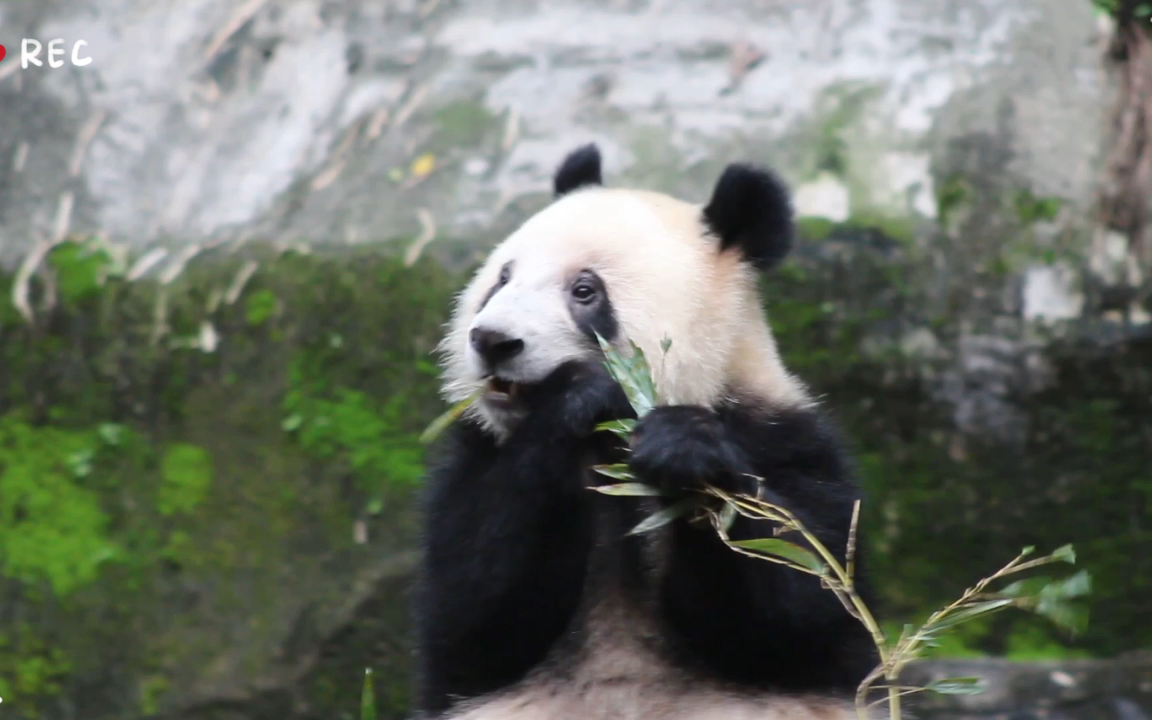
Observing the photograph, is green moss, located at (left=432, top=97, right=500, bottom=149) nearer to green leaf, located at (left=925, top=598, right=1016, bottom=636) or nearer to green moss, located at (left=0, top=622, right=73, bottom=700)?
green moss, located at (left=0, top=622, right=73, bottom=700)

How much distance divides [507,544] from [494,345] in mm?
532

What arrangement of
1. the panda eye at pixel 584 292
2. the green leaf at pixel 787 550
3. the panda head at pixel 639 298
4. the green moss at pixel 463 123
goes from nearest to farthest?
the green leaf at pixel 787 550 → the panda head at pixel 639 298 → the panda eye at pixel 584 292 → the green moss at pixel 463 123

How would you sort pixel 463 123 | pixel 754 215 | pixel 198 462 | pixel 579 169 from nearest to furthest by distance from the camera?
pixel 754 215
pixel 579 169
pixel 198 462
pixel 463 123

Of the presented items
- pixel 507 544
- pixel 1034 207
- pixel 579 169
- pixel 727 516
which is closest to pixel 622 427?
pixel 727 516

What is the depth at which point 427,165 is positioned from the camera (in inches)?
263

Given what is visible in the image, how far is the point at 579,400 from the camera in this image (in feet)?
11.0

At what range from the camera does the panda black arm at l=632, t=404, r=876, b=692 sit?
10.4ft

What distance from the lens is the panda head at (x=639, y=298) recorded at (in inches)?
137

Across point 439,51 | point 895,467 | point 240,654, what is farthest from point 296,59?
point 895,467

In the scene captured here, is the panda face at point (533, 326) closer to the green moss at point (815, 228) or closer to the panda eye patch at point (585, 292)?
the panda eye patch at point (585, 292)

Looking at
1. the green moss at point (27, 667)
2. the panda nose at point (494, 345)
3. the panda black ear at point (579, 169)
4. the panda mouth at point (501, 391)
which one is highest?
the panda black ear at point (579, 169)

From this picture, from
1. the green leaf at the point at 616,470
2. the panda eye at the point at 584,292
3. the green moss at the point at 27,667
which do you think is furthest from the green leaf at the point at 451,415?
the green moss at the point at 27,667

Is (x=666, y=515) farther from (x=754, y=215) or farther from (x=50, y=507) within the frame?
(x=50, y=507)

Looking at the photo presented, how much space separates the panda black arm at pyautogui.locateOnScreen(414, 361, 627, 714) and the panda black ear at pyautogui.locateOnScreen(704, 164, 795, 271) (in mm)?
783
